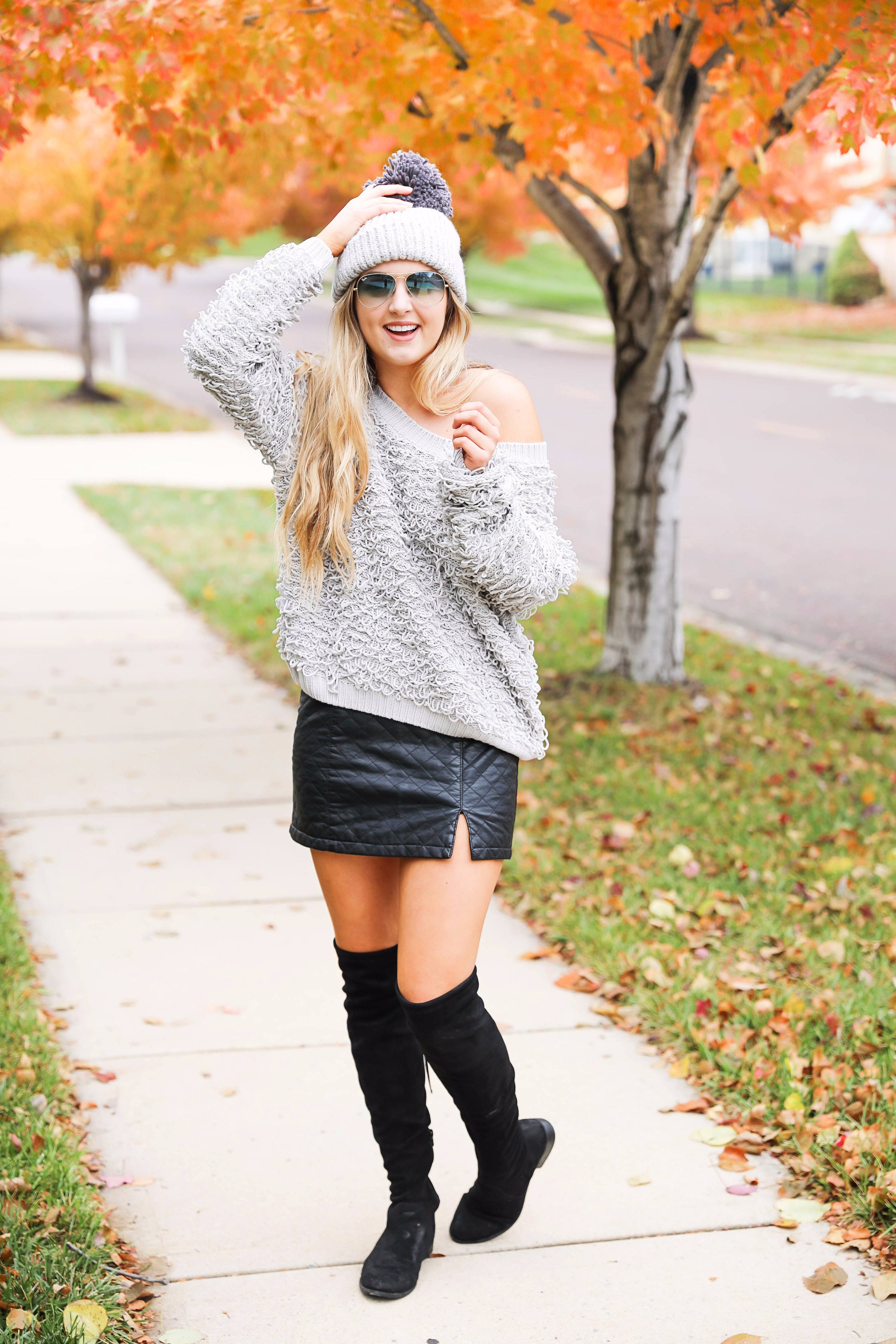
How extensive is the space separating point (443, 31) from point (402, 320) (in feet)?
10.5

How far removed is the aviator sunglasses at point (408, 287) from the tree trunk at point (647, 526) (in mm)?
4261

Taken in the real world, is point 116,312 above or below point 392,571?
below

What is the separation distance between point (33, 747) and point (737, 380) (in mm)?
17036

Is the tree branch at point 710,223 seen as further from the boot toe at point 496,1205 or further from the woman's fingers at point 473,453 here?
the boot toe at point 496,1205

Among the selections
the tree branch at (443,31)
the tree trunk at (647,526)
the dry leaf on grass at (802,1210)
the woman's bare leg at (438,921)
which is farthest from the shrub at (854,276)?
the woman's bare leg at (438,921)

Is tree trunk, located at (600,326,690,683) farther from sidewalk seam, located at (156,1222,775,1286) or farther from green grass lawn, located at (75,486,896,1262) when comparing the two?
sidewalk seam, located at (156,1222,775,1286)

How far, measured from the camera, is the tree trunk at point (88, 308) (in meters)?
19.0

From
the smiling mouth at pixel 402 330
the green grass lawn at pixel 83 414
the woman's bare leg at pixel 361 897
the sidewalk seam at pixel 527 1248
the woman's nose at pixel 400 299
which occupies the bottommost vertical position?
the green grass lawn at pixel 83 414

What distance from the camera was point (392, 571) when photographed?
264cm

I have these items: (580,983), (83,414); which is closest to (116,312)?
(83,414)

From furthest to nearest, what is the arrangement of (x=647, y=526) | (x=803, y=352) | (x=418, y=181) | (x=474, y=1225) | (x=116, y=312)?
(x=803, y=352)
(x=116, y=312)
(x=647, y=526)
(x=474, y=1225)
(x=418, y=181)

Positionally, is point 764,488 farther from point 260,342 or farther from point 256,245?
point 256,245

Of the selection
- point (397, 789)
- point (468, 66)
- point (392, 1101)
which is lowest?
point (392, 1101)

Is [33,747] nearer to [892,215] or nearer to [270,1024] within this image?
[270,1024]
